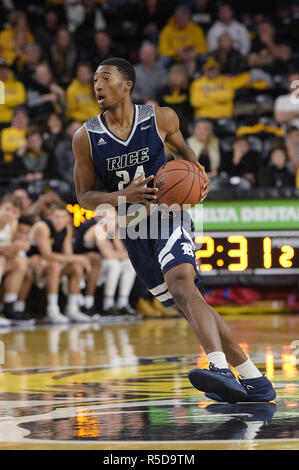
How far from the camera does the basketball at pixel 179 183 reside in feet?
15.8

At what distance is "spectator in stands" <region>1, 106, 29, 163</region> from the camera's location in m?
13.2

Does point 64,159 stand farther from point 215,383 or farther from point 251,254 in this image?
point 215,383

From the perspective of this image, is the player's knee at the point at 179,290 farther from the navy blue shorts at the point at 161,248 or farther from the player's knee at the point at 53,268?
the player's knee at the point at 53,268

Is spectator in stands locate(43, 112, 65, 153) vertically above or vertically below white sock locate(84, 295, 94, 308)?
above

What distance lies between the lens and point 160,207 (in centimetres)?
498

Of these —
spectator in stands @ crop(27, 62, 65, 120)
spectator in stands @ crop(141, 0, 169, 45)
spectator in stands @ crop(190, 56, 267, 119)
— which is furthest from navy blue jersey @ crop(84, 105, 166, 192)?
spectator in stands @ crop(141, 0, 169, 45)

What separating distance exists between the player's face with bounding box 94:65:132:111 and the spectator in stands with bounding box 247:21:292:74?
1018cm

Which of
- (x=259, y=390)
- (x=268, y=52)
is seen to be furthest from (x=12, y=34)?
(x=259, y=390)

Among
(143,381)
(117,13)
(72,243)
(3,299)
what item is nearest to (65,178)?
(72,243)

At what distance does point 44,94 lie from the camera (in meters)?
14.2

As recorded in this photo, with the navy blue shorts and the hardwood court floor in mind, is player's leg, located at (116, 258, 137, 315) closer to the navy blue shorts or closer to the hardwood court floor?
the hardwood court floor

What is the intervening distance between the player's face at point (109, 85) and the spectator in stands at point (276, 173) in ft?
23.0

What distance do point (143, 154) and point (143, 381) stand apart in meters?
1.50

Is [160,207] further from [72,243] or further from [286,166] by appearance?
[286,166]
